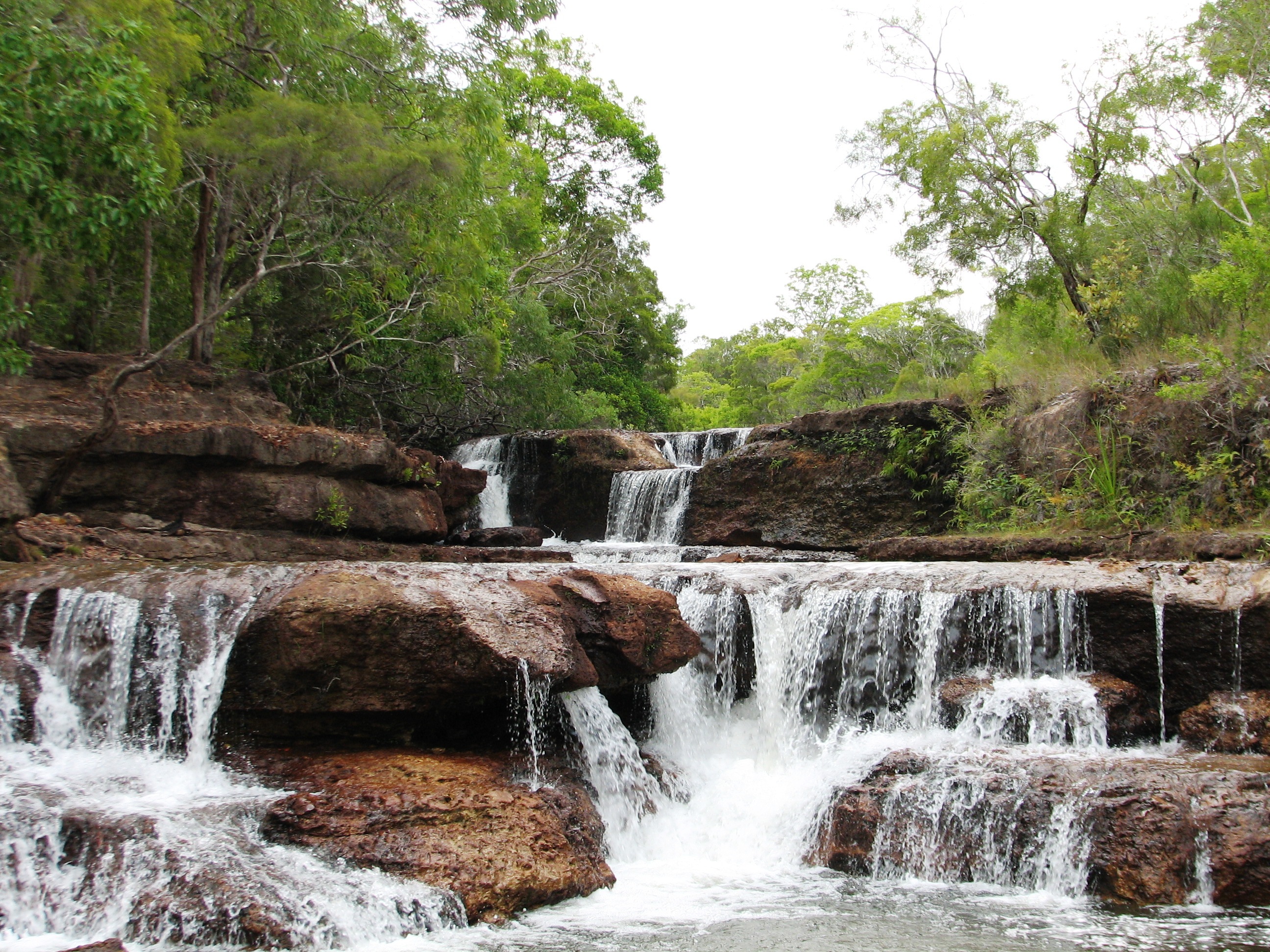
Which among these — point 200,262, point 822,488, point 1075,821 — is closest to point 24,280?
point 200,262

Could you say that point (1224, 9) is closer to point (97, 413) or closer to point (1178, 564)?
point (1178, 564)

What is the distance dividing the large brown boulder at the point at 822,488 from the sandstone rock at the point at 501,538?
2.73 m

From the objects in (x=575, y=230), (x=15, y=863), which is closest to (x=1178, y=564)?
(x=15, y=863)

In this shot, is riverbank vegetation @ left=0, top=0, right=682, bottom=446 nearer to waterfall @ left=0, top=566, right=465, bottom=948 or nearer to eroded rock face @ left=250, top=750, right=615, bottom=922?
waterfall @ left=0, top=566, right=465, bottom=948

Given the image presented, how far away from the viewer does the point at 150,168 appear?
8.64 meters

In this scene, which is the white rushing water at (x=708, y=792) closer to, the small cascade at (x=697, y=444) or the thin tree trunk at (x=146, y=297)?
Result: the thin tree trunk at (x=146, y=297)

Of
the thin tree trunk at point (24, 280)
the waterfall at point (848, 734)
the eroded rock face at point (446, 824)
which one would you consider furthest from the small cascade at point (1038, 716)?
the thin tree trunk at point (24, 280)

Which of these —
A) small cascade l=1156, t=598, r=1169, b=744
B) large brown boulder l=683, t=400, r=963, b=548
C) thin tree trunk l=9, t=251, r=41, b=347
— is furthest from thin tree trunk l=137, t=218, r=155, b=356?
small cascade l=1156, t=598, r=1169, b=744

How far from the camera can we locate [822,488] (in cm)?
1552

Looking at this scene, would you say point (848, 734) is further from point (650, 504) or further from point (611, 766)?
point (650, 504)

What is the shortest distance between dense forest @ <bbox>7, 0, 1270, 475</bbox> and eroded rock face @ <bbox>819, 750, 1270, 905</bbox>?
634 cm

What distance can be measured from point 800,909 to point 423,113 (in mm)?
12380

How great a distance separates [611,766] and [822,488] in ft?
30.7

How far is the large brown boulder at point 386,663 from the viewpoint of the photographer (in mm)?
6227
